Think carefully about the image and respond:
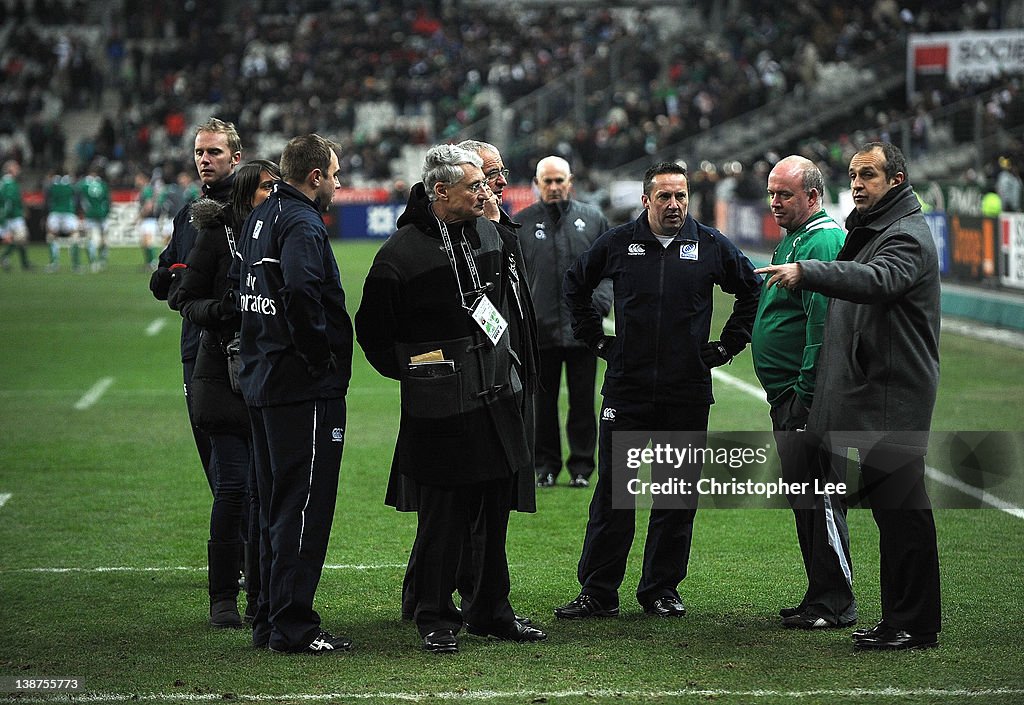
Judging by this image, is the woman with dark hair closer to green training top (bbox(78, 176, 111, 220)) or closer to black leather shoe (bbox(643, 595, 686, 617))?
black leather shoe (bbox(643, 595, 686, 617))

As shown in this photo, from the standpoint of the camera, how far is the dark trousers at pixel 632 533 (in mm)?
6922

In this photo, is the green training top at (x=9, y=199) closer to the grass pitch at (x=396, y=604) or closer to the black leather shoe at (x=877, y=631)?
the grass pitch at (x=396, y=604)

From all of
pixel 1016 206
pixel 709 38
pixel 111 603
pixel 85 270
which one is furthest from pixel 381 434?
pixel 709 38

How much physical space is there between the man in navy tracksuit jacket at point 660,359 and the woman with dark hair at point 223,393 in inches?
61.9

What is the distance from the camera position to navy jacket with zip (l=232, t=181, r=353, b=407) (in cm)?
599

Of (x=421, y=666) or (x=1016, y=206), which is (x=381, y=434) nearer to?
(x=421, y=666)

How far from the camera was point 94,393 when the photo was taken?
Result: 15.1 m

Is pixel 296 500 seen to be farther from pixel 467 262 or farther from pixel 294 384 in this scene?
pixel 467 262

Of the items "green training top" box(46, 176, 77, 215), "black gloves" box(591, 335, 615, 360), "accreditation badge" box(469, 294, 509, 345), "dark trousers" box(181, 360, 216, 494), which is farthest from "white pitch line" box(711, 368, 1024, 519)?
"green training top" box(46, 176, 77, 215)

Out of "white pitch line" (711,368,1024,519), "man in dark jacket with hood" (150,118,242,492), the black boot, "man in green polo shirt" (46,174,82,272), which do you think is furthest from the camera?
"man in green polo shirt" (46,174,82,272)

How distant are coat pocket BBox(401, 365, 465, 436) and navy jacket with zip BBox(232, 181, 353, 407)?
1.01 feet

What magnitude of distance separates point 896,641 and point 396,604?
8.06 ft

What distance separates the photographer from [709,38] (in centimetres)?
4941

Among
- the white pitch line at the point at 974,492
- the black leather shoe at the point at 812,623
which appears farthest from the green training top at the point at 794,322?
the white pitch line at the point at 974,492
